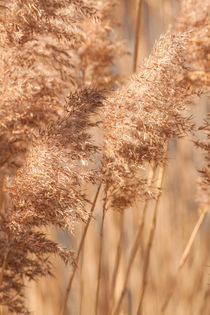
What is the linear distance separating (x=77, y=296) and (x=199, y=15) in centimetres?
208

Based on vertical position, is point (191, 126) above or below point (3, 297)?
above

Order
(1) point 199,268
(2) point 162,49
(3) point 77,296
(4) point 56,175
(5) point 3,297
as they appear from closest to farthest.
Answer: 1. (4) point 56,175
2. (2) point 162,49
3. (5) point 3,297
4. (1) point 199,268
5. (3) point 77,296

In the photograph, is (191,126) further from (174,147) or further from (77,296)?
(77,296)

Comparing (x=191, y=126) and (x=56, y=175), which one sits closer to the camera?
(x=56, y=175)

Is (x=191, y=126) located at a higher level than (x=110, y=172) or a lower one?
higher

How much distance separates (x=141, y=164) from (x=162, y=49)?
0.40m

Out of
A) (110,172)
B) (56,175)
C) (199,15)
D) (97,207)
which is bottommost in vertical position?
(56,175)

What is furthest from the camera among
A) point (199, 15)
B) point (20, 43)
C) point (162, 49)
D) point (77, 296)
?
point (77, 296)

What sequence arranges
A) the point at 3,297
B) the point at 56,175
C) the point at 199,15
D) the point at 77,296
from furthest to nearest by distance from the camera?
the point at 77,296, the point at 199,15, the point at 3,297, the point at 56,175

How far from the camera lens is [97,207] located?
3404mm

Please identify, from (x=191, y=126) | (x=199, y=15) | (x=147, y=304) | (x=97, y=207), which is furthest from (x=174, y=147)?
(x=191, y=126)

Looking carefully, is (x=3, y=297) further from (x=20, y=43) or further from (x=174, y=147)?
(x=174, y=147)

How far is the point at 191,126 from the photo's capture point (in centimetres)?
164

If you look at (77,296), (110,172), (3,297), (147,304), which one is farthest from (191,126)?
(77,296)
